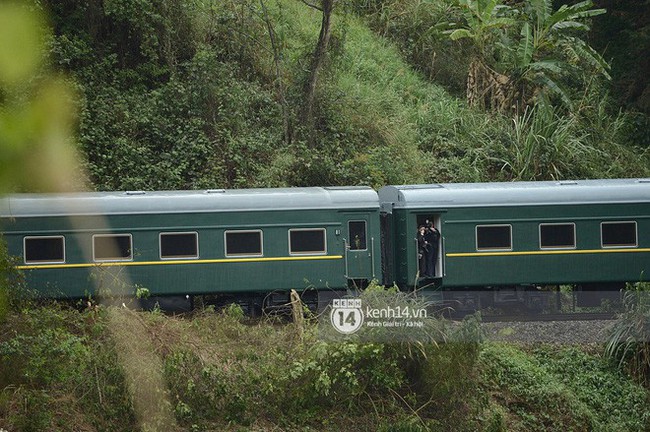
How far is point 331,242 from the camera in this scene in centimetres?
1711

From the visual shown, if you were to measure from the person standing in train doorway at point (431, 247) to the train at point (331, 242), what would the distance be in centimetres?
9

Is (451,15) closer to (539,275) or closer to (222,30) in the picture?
(222,30)

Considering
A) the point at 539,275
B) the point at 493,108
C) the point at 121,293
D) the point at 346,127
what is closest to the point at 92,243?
the point at 121,293

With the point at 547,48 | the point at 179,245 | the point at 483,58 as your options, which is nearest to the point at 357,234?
the point at 179,245

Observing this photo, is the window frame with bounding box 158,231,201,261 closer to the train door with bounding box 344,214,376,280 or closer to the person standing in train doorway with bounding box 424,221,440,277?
the train door with bounding box 344,214,376,280

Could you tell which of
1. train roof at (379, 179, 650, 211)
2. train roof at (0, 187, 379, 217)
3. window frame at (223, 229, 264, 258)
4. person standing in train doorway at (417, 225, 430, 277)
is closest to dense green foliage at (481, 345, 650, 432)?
person standing in train doorway at (417, 225, 430, 277)

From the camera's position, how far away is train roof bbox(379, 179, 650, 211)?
17.5m

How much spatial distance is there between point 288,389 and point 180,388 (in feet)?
5.87

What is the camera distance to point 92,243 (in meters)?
16.5

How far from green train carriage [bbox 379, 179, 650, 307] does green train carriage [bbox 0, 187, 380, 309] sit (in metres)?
0.86

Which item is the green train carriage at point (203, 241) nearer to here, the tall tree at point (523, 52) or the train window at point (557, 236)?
the train window at point (557, 236)

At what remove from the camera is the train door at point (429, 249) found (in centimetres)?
1731

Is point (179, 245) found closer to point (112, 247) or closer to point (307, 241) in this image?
point (112, 247)

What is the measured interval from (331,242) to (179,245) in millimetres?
3028
